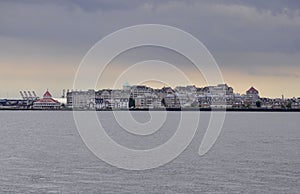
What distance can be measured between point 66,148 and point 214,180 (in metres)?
28.2

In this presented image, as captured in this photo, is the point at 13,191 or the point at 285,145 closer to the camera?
the point at 13,191

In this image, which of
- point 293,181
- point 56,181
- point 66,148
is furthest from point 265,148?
point 56,181

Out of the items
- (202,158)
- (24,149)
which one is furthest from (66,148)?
(202,158)

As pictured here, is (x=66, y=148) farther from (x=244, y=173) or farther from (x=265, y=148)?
(x=244, y=173)

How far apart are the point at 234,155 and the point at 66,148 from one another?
686 inches

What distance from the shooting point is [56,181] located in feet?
136

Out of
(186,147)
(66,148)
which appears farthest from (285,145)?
(66,148)

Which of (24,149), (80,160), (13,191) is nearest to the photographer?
(13,191)

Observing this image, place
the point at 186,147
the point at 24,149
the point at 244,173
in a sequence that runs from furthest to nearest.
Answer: the point at 186,147
the point at 24,149
the point at 244,173

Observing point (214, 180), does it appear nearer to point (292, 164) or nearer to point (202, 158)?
point (292, 164)

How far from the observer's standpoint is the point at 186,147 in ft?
232

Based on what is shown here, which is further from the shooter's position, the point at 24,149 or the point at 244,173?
the point at 24,149

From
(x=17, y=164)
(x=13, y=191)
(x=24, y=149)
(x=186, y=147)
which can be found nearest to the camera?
(x=13, y=191)

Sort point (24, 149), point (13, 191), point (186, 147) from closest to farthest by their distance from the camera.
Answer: point (13, 191) < point (24, 149) < point (186, 147)
